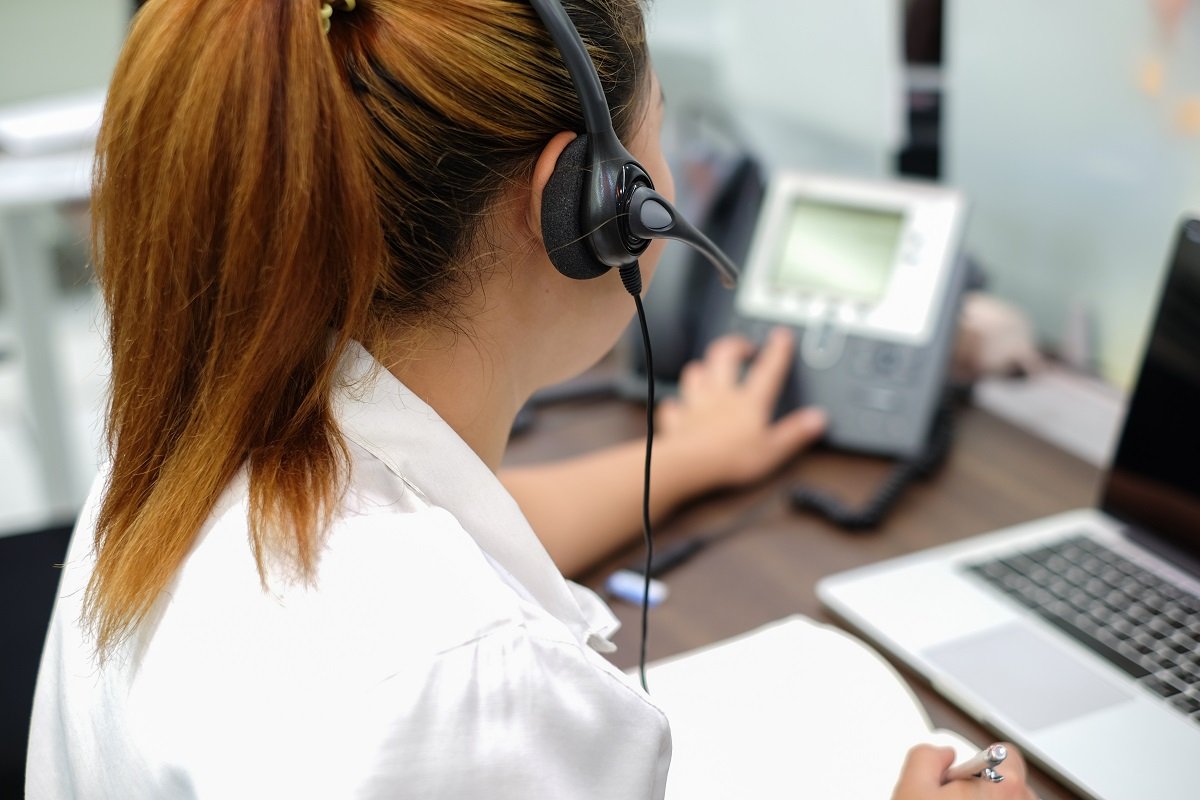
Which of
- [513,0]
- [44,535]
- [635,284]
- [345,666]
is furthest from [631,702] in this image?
[44,535]

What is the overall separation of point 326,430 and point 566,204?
6.8 inches

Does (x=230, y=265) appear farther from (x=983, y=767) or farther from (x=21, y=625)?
(x=21, y=625)


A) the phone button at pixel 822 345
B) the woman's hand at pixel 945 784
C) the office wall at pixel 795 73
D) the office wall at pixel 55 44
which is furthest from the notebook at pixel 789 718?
the office wall at pixel 55 44

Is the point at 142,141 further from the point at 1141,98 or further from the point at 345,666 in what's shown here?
the point at 1141,98

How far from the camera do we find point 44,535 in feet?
3.71

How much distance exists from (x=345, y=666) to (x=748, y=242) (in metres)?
0.89

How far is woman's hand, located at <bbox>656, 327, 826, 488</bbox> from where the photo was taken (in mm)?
1079

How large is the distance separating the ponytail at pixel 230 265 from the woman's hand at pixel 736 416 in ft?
1.94

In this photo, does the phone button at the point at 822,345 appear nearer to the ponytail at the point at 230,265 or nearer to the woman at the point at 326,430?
the woman at the point at 326,430

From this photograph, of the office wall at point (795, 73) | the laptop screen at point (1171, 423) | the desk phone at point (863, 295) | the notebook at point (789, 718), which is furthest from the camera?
the office wall at point (795, 73)

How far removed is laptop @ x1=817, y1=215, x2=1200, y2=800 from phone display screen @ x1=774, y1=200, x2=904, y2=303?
1.04ft

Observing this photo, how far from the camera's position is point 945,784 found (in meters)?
0.62

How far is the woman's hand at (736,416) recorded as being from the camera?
42.5 inches

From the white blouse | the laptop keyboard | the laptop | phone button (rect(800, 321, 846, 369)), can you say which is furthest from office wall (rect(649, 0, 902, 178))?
the white blouse
